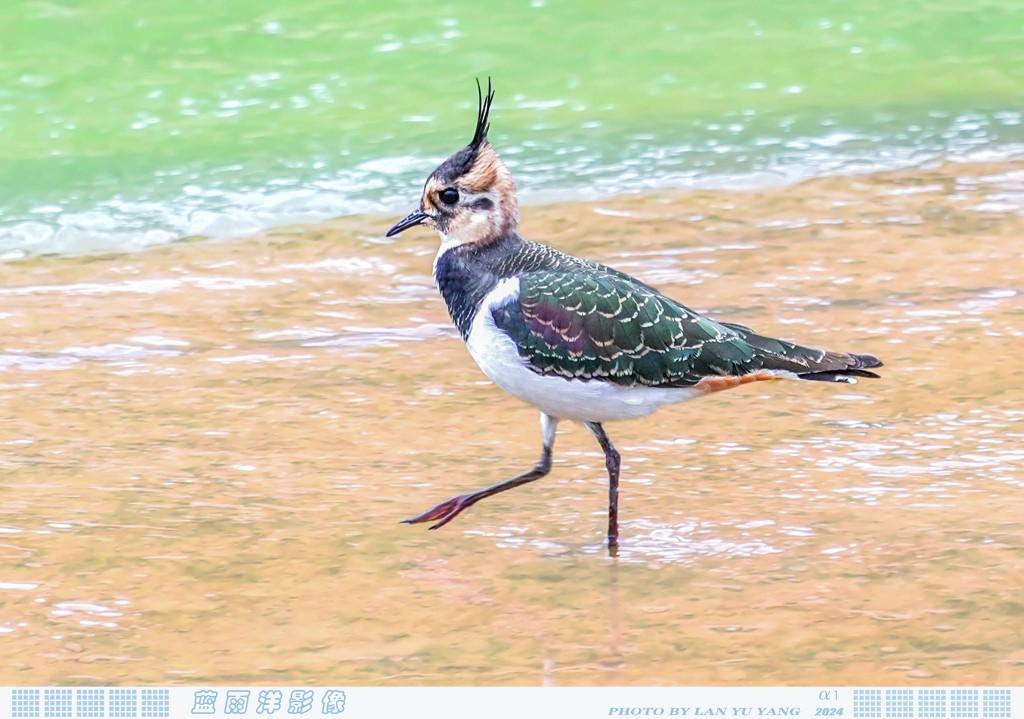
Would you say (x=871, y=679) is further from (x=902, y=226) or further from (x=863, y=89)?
(x=863, y=89)

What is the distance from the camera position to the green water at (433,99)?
410 inches

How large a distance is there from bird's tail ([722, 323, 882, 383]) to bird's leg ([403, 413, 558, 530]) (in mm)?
772

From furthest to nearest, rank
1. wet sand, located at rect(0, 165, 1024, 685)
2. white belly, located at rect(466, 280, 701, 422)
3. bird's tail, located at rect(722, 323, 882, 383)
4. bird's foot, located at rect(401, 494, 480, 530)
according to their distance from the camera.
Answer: bird's foot, located at rect(401, 494, 480, 530) < bird's tail, located at rect(722, 323, 882, 383) < white belly, located at rect(466, 280, 701, 422) < wet sand, located at rect(0, 165, 1024, 685)

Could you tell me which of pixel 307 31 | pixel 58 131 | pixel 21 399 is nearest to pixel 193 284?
pixel 21 399

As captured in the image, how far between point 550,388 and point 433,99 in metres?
7.00

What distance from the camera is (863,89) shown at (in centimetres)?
1211

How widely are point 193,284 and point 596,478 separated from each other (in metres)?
3.45

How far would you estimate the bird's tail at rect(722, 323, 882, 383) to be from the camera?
18.2ft

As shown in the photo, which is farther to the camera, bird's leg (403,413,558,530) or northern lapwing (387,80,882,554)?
bird's leg (403,413,558,530)

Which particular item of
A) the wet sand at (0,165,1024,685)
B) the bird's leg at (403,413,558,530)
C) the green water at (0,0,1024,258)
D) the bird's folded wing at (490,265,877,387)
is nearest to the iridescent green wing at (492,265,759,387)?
the bird's folded wing at (490,265,877,387)

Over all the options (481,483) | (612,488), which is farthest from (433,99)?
(612,488)

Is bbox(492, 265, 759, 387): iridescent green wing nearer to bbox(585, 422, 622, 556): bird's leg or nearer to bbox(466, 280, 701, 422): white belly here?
bbox(466, 280, 701, 422): white belly

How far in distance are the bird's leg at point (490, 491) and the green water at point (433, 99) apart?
4468mm

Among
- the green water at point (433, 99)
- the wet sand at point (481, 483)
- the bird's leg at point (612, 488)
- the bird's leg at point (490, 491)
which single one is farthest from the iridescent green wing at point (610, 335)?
the green water at point (433, 99)
